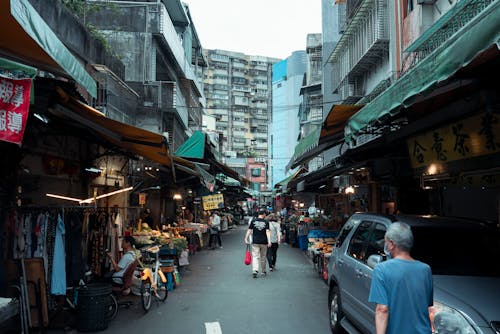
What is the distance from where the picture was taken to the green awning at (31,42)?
3.93 metres

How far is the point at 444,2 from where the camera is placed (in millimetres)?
11656

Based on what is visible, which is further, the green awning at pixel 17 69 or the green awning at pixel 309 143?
the green awning at pixel 309 143

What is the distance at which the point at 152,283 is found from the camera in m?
8.87

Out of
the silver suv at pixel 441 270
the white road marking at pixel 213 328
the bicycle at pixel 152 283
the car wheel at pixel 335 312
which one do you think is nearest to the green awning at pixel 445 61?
the silver suv at pixel 441 270

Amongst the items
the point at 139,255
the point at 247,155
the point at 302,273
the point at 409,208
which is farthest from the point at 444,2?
the point at 247,155

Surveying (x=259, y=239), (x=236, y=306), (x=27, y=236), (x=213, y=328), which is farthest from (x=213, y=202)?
(x=27, y=236)

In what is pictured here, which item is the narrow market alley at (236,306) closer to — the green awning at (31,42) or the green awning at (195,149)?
the green awning at (31,42)

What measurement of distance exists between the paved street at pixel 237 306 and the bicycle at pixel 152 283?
0.24 metres

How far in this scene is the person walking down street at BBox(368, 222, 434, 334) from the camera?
3.34 meters

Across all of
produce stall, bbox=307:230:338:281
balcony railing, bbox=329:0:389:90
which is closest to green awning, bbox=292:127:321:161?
produce stall, bbox=307:230:338:281

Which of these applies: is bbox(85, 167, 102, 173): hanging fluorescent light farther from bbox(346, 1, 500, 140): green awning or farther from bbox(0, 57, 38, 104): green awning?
bbox(346, 1, 500, 140): green awning

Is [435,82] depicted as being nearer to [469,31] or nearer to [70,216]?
[469,31]

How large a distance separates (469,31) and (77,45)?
1161 cm

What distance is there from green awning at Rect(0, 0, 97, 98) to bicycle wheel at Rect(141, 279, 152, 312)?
4.16 metres
